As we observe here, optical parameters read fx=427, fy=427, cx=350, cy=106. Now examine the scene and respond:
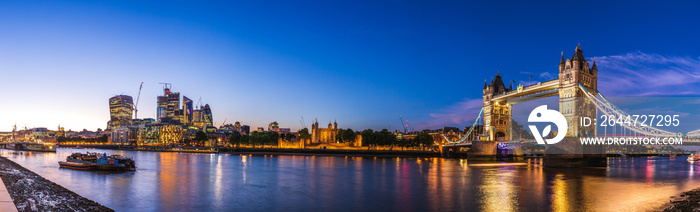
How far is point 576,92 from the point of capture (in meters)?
55.3

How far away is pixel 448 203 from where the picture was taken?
24672 mm

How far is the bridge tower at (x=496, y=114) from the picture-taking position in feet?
283

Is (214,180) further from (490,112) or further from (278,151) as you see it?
(278,151)

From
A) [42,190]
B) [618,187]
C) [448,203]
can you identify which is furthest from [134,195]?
[618,187]

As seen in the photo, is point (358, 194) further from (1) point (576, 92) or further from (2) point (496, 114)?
(2) point (496, 114)

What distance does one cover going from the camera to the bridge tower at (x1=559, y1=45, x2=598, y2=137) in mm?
54250

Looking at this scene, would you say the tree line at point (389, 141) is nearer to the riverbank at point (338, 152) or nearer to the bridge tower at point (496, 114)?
the riverbank at point (338, 152)

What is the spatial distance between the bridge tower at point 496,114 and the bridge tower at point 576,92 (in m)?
27.7

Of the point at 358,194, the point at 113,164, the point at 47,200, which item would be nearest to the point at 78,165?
the point at 113,164

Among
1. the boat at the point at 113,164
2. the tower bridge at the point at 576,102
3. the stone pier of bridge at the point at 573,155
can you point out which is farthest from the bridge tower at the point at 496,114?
the boat at the point at 113,164

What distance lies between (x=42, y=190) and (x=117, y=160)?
69.5 feet

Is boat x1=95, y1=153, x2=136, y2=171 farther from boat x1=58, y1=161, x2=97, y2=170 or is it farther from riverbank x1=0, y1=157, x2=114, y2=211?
riverbank x1=0, y1=157, x2=114, y2=211

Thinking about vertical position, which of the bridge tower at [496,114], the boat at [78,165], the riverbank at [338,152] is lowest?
the riverbank at [338,152]

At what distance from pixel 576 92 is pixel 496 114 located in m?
31.5
